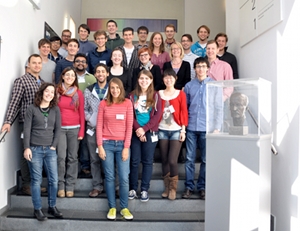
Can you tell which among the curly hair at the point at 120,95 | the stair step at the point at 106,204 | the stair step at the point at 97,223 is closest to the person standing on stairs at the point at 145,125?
the stair step at the point at 106,204

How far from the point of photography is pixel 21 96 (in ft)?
10.9

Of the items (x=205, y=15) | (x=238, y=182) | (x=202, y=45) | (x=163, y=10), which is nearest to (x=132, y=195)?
(x=238, y=182)

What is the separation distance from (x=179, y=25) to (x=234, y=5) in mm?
3464

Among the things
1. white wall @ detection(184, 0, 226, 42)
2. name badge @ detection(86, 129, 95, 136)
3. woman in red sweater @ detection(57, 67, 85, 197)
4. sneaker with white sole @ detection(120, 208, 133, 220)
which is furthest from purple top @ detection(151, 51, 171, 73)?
white wall @ detection(184, 0, 226, 42)

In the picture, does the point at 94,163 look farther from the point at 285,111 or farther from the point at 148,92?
the point at 285,111

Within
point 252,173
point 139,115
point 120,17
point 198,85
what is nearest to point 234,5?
point 198,85

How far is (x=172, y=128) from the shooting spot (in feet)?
10.9

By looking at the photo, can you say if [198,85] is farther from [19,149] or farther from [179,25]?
[179,25]

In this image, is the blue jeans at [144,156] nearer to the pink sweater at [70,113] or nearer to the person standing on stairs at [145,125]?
the person standing on stairs at [145,125]

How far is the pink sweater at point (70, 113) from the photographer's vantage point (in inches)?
132

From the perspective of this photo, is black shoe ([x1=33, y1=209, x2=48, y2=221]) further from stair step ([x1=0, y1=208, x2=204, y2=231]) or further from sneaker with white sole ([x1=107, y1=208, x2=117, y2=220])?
sneaker with white sole ([x1=107, y1=208, x2=117, y2=220])

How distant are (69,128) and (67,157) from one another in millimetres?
343

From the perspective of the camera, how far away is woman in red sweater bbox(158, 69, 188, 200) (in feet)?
10.9

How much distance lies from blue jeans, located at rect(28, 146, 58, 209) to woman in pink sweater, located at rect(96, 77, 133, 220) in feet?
1.63
